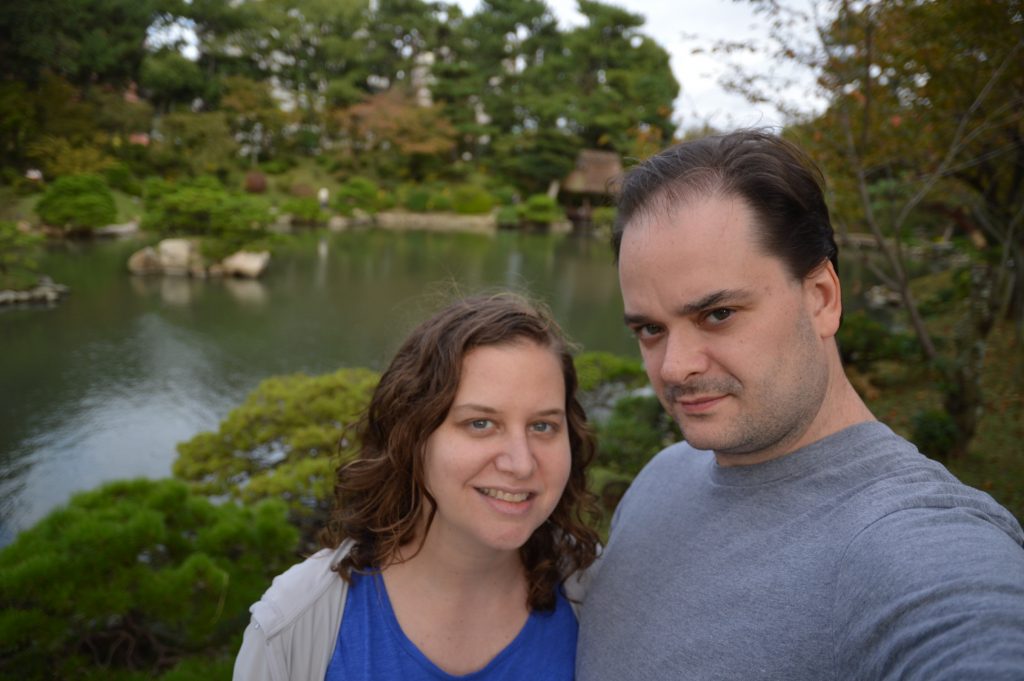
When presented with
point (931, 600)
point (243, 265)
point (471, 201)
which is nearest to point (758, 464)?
point (931, 600)

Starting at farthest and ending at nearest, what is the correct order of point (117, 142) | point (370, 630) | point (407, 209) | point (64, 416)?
point (407, 209) → point (117, 142) → point (64, 416) → point (370, 630)

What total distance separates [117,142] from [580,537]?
66.2 feet

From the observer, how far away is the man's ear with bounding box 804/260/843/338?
0.95 metres

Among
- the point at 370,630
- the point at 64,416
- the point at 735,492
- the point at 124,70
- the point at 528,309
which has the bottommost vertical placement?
the point at 64,416

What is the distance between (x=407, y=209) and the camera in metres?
22.3

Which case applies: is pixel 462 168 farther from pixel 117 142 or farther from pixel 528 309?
pixel 528 309

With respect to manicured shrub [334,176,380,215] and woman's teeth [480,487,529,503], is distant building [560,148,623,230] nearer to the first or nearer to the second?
manicured shrub [334,176,380,215]

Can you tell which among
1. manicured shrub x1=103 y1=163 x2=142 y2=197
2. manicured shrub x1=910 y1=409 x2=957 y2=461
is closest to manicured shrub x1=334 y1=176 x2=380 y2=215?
manicured shrub x1=103 y1=163 x2=142 y2=197

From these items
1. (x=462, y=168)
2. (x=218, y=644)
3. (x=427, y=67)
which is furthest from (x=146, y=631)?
(x=427, y=67)

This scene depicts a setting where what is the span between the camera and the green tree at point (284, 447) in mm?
3463

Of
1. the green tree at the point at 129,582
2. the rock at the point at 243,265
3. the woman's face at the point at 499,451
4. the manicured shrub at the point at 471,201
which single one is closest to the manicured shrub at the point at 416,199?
the manicured shrub at the point at 471,201

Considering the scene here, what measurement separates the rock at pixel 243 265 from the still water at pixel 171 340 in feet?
1.11

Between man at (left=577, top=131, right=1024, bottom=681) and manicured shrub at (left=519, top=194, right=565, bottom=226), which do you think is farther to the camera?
manicured shrub at (left=519, top=194, right=565, bottom=226)

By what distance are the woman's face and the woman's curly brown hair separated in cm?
3
